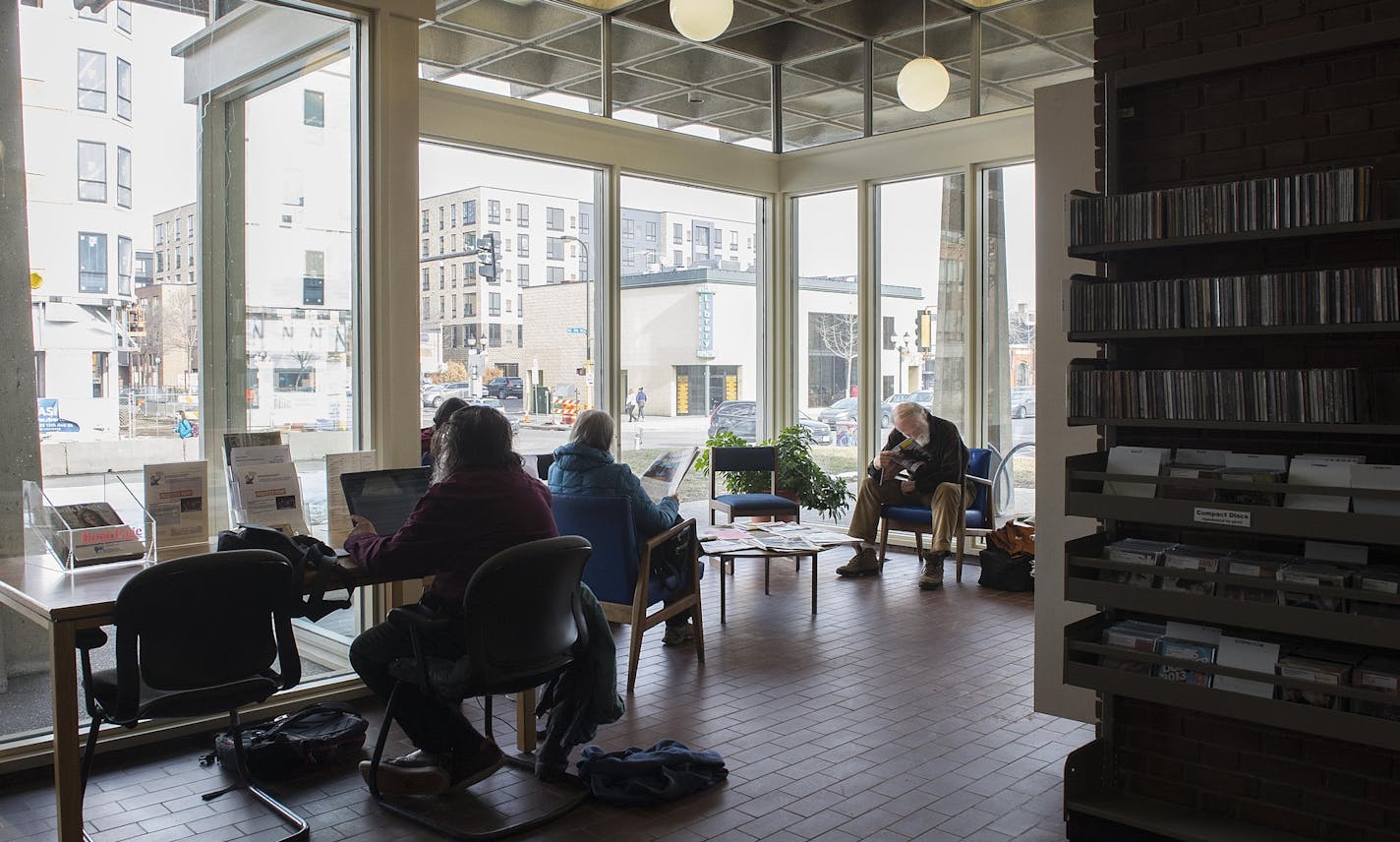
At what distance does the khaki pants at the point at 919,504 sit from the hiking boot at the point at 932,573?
0.05m

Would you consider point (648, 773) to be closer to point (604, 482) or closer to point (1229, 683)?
point (604, 482)

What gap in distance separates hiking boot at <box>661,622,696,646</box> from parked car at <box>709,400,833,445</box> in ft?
11.6

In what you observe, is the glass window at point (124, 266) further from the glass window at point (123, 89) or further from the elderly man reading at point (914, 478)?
the elderly man reading at point (914, 478)

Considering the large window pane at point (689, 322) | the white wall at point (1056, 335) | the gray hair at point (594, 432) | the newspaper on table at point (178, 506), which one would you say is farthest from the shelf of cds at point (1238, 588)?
the large window pane at point (689, 322)

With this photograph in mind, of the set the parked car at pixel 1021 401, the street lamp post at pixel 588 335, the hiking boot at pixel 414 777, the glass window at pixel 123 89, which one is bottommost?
the hiking boot at pixel 414 777

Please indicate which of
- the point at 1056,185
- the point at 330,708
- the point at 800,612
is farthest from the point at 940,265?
the point at 330,708

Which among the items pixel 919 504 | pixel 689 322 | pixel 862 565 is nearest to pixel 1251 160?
pixel 919 504

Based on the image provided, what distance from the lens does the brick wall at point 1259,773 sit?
303 cm

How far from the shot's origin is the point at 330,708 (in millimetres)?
4375

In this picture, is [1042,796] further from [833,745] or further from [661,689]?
[661,689]

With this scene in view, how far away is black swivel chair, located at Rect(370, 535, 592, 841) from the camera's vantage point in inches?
133

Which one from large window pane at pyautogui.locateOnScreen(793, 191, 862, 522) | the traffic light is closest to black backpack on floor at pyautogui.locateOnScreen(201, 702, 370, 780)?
the traffic light

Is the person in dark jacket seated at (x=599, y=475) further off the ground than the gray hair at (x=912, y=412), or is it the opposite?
the gray hair at (x=912, y=412)

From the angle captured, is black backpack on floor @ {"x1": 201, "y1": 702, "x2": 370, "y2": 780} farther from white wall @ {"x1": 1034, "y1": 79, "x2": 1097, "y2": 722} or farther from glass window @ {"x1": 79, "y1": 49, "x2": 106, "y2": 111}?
white wall @ {"x1": 1034, "y1": 79, "x2": 1097, "y2": 722}
